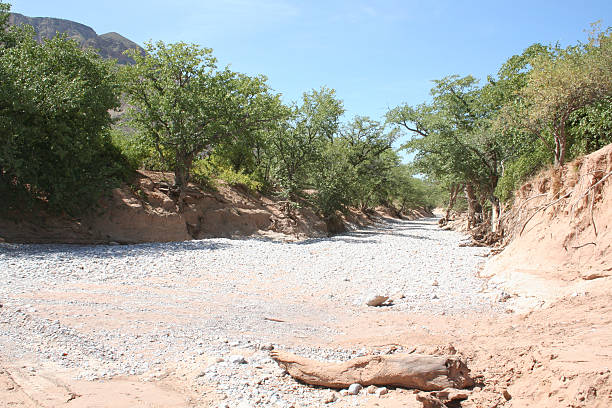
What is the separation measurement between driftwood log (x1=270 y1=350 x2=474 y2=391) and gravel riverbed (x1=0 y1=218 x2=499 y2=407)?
19 centimetres

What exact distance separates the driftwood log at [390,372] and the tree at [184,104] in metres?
14.4

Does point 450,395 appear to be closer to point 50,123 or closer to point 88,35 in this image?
point 50,123

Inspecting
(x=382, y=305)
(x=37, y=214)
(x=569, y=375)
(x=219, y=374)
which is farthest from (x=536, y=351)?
(x=37, y=214)

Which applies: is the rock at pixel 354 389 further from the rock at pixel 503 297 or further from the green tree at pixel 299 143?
the green tree at pixel 299 143

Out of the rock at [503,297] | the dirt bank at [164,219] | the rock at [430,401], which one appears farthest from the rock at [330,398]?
the dirt bank at [164,219]

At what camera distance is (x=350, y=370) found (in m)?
4.51

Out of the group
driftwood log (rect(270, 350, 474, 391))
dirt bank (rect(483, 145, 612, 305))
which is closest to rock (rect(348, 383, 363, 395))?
driftwood log (rect(270, 350, 474, 391))

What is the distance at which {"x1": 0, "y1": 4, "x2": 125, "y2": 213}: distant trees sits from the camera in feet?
39.8

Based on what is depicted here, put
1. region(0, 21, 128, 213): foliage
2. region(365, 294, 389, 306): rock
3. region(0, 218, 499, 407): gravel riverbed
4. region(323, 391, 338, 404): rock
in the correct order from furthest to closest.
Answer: region(0, 21, 128, 213): foliage
region(365, 294, 389, 306): rock
region(0, 218, 499, 407): gravel riverbed
region(323, 391, 338, 404): rock

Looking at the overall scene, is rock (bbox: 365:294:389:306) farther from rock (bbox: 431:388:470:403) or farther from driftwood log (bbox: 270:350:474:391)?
rock (bbox: 431:388:470:403)

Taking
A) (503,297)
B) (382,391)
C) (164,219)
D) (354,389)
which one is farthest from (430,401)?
(164,219)

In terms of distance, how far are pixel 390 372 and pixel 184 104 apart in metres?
15.2

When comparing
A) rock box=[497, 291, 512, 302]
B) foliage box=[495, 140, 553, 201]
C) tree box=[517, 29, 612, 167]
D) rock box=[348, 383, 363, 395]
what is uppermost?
tree box=[517, 29, 612, 167]

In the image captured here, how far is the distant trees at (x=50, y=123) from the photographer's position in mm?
12133
